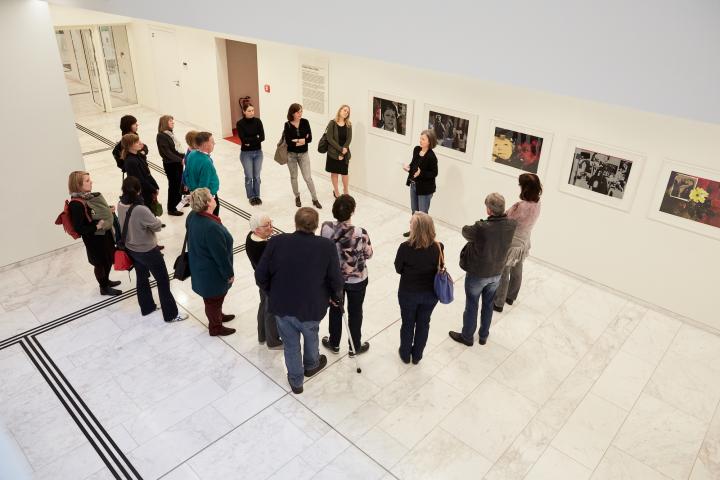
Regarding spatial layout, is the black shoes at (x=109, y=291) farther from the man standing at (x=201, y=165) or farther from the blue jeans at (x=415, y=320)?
the blue jeans at (x=415, y=320)

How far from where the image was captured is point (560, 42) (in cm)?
213

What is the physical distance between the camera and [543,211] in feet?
22.3

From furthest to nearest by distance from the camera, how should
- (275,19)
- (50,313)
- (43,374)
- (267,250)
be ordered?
(50,313) < (43,374) < (267,250) < (275,19)

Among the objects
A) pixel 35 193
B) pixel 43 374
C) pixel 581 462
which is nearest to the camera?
pixel 581 462

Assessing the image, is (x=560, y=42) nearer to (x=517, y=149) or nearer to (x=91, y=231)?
(x=517, y=149)

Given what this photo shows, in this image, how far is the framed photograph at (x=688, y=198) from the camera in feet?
17.7

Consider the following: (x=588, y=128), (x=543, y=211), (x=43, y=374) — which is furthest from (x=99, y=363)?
(x=588, y=128)

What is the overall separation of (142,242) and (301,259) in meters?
2.10

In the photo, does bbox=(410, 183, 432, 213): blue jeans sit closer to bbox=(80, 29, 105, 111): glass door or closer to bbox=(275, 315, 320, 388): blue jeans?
bbox=(275, 315, 320, 388): blue jeans

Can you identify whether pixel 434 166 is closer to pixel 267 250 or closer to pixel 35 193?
pixel 267 250

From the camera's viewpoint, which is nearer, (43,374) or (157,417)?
(157,417)

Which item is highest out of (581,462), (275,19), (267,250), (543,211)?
(275,19)

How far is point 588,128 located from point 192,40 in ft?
29.4

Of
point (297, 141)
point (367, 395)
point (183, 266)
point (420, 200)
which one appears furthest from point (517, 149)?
point (183, 266)
